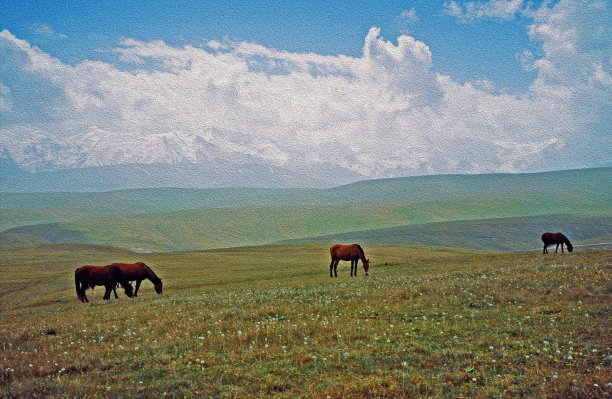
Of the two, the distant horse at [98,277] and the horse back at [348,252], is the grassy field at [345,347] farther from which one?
the horse back at [348,252]

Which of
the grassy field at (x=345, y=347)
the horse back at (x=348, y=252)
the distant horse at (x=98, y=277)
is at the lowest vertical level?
the grassy field at (x=345, y=347)

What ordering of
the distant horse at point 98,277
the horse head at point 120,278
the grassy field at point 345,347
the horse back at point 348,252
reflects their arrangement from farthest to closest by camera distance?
the horse back at point 348,252
the horse head at point 120,278
the distant horse at point 98,277
the grassy field at point 345,347

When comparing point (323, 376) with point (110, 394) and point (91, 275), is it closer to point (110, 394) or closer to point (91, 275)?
point (110, 394)

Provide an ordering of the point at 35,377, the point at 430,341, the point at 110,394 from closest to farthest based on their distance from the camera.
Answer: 1. the point at 110,394
2. the point at 35,377
3. the point at 430,341

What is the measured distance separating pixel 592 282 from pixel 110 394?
73.4 ft

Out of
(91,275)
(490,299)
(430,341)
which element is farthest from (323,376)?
(91,275)

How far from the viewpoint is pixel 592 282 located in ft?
73.2

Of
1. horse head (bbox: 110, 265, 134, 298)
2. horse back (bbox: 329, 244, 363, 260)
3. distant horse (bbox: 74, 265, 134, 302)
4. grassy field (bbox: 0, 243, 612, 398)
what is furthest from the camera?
horse back (bbox: 329, 244, 363, 260)

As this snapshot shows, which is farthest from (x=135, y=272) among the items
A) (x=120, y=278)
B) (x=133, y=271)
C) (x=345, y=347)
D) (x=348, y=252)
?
(x=345, y=347)

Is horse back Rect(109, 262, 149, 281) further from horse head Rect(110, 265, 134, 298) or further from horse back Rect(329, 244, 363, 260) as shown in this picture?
horse back Rect(329, 244, 363, 260)

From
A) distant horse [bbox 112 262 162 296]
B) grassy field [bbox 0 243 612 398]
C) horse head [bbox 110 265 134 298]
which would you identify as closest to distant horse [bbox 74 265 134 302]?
horse head [bbox 110 265 134 298]

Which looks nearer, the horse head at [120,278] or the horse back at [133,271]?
the horse head at [120,278]

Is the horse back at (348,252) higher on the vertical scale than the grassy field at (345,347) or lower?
higher

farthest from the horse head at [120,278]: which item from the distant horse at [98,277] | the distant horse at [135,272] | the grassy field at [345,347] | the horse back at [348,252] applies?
the horse back at [348,252]
